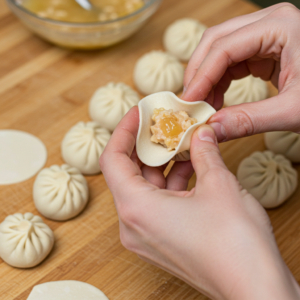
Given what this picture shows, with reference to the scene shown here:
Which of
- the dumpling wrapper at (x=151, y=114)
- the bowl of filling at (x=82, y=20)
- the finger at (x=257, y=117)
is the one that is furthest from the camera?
the bowl of filling at (x=82, y=20)

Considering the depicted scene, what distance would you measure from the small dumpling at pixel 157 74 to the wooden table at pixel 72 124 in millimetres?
120

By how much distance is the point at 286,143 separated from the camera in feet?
6.30

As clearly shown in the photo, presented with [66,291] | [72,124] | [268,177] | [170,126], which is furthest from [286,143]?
[66,291]

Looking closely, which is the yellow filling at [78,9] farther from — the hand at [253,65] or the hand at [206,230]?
the hand at [206,230]

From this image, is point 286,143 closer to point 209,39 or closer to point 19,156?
point 209,39

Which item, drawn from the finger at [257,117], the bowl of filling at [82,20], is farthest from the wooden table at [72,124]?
the finger at [257,117]

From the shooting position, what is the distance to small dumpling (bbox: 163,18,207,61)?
2.35 meters

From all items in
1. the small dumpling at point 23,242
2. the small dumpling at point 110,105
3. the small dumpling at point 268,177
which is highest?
the small dumpling at point 110,105

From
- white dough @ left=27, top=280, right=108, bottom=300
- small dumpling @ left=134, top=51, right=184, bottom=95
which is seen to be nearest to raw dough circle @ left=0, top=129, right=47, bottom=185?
white dough @ left=27, top=280, right=108, bottom=300

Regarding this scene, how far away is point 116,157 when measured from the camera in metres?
1.21

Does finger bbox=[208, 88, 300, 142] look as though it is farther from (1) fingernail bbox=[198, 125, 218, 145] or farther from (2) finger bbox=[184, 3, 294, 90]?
(2) finger bbox=[184, 3, 294, 90]

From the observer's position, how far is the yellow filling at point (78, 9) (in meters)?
2.29

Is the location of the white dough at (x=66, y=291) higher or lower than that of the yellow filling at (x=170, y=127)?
lower

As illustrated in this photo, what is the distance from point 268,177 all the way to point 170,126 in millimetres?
663
